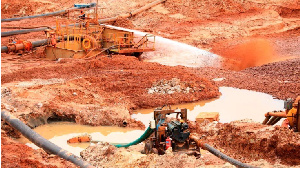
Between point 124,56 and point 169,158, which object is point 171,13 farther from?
point 169,158

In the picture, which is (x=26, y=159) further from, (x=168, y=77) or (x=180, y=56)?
(x=180, y=56)

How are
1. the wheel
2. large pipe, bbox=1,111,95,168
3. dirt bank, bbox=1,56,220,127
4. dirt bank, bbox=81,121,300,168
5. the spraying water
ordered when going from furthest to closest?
1. the spraying water
2. dirt bank, bbox=1,56,220,127
3. the wheel
4. dirt bank, bbox=81,121,300,168
5. large pipe, bbox=1,111,95,168

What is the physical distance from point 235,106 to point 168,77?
336 centimetres

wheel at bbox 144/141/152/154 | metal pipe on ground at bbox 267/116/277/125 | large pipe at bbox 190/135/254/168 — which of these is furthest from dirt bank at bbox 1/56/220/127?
large pipe at bbox 190/135/254/168

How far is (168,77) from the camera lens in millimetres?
21141

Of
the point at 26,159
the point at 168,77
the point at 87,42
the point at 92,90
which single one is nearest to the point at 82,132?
the point at 92,90

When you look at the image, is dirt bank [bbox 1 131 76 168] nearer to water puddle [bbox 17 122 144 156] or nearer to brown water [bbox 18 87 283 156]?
brown water [bbox 18 87 283 156]

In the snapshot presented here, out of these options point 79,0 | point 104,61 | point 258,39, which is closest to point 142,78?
point 104,61

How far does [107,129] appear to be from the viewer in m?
16.1

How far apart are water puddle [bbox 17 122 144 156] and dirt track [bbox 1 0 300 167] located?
0.26m

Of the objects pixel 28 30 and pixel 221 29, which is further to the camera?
pixel 221 29

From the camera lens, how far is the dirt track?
1170 centimetres

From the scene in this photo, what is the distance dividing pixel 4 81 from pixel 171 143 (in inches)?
414

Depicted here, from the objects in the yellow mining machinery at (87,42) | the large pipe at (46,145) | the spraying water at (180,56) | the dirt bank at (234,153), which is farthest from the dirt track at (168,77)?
the yellow mining machinery at (87,42)
